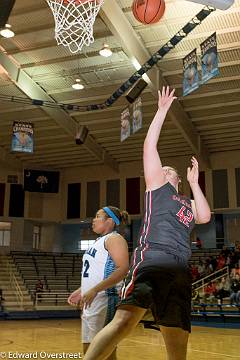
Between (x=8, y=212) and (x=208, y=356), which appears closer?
(x=208, y=356)

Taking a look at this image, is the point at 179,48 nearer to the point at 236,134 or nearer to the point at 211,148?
the point at 236,134

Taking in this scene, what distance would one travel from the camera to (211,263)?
18.2m

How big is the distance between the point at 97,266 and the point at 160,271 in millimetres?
840

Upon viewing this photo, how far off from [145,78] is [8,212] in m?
12.9

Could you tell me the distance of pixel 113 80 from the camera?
1474 centimetres

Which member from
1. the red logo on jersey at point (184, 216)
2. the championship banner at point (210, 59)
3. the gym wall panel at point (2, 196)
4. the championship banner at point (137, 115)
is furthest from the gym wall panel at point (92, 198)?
the red logo on jersey at point (184, 216)

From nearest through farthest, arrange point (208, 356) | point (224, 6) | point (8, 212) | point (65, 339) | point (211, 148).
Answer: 1. point (224, 6)
2. point (208, 356)
3. point (65, 339)
4. point (211, 148)
5. point (8, 212)

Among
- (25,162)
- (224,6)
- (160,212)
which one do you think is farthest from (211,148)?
(160,212)

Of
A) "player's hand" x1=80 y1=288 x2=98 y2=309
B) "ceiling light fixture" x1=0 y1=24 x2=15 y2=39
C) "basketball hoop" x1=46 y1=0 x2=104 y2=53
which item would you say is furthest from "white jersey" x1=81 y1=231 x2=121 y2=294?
"ceiling light fixture" x1=0 y1=24 x2=15 y2=39

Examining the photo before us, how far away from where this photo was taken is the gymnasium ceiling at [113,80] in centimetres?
1172

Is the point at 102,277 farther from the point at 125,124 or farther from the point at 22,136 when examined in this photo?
the point at 22,136

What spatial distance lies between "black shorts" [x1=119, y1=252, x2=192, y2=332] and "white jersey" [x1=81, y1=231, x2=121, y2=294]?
0.63 meters

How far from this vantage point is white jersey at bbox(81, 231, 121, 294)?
3.17 meters

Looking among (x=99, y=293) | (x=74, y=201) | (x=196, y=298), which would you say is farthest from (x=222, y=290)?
(x=99, y=293)
